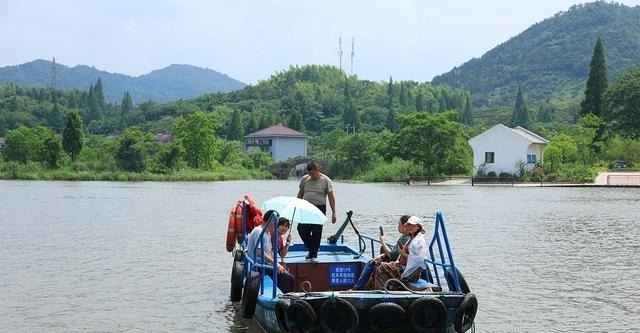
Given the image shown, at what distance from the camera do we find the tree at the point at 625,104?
85125 mm

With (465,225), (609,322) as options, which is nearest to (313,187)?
(609,322)

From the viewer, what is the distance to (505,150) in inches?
3292

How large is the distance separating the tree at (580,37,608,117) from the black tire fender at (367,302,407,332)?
87.1 metres

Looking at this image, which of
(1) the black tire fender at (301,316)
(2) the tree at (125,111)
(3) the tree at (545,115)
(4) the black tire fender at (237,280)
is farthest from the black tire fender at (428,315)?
(2) the tree at (125,111)

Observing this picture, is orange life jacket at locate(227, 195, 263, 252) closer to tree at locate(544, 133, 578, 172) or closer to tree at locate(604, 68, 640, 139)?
tree at locate(544, 133, 578, 172)

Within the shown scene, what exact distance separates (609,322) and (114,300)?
372 inches

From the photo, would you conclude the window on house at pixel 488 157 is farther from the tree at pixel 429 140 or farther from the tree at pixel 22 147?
the tree at pixel 22 147

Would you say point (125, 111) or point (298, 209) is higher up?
point (125, 111)

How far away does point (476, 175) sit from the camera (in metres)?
83.7

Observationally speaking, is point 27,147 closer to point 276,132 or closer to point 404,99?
point 276,132

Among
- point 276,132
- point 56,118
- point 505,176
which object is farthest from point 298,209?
point 56,118

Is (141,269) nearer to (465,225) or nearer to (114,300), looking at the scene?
(114,300)

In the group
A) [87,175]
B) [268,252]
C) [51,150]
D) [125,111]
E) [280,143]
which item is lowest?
[268,252]

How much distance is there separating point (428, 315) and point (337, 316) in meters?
1.25
